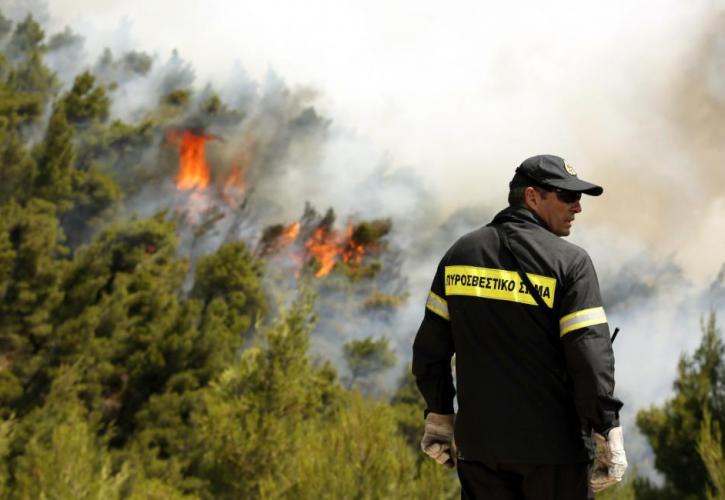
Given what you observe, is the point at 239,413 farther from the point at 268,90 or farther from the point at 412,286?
the point at 268,90

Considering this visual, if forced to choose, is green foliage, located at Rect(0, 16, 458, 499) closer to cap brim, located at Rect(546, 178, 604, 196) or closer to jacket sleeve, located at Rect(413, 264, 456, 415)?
jacket sleeve, located at Rect(413, 264, 456, 415)

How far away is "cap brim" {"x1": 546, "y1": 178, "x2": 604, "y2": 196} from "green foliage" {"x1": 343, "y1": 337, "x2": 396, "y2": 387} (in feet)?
161

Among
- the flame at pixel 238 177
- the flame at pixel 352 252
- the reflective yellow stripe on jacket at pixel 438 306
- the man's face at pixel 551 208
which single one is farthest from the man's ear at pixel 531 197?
the flame at pixel 238 177

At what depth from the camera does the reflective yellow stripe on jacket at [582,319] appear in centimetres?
345

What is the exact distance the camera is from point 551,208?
3818 mm

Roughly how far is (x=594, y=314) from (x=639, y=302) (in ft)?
163

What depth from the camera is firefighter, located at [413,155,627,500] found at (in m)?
3.46

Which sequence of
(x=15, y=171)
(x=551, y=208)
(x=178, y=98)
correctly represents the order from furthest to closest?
1. (x=178, y=98)
2. (x=15, y=171)
3. (x=551, y=208)

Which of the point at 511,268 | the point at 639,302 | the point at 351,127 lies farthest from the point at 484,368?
the point at 351,127

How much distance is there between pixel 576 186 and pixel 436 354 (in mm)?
866

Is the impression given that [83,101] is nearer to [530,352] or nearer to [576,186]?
[576,186]

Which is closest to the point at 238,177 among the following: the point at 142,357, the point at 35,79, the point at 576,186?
the point at 35,79

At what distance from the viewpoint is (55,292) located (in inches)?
1278

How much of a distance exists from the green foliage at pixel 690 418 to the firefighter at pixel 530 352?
781 inches
